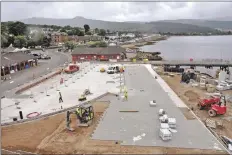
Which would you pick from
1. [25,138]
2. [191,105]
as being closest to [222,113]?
[191,105]

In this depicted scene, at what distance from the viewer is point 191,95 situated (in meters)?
26.8

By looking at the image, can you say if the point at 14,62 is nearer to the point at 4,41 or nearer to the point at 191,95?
the point at 191,95

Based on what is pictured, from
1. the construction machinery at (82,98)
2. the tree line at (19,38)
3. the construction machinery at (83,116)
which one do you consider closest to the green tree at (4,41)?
the tree line at (19,38)

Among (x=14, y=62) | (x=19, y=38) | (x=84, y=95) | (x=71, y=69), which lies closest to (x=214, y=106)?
(x=84, y=95)

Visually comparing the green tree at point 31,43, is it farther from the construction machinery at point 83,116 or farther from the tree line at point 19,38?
the construction machinery at point 83,116

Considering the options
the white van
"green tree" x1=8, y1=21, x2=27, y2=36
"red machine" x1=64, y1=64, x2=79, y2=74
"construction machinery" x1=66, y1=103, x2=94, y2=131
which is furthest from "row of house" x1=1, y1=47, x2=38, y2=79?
"green tree" x1=8, y1=21, x2=27, y2=36

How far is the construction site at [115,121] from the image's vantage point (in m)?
14.9

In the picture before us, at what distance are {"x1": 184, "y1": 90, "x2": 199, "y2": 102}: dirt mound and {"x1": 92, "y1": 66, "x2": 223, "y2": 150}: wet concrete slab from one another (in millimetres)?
2493

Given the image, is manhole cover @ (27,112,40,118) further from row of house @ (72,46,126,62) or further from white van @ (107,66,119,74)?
row of house @ (72,46,126,62)

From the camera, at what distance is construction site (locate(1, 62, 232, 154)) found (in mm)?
14938

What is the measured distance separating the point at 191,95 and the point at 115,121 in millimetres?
11626

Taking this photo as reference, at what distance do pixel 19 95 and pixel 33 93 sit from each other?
1396mm

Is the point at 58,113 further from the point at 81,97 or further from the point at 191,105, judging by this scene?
the point at 191,105

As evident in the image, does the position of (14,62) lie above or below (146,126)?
above
